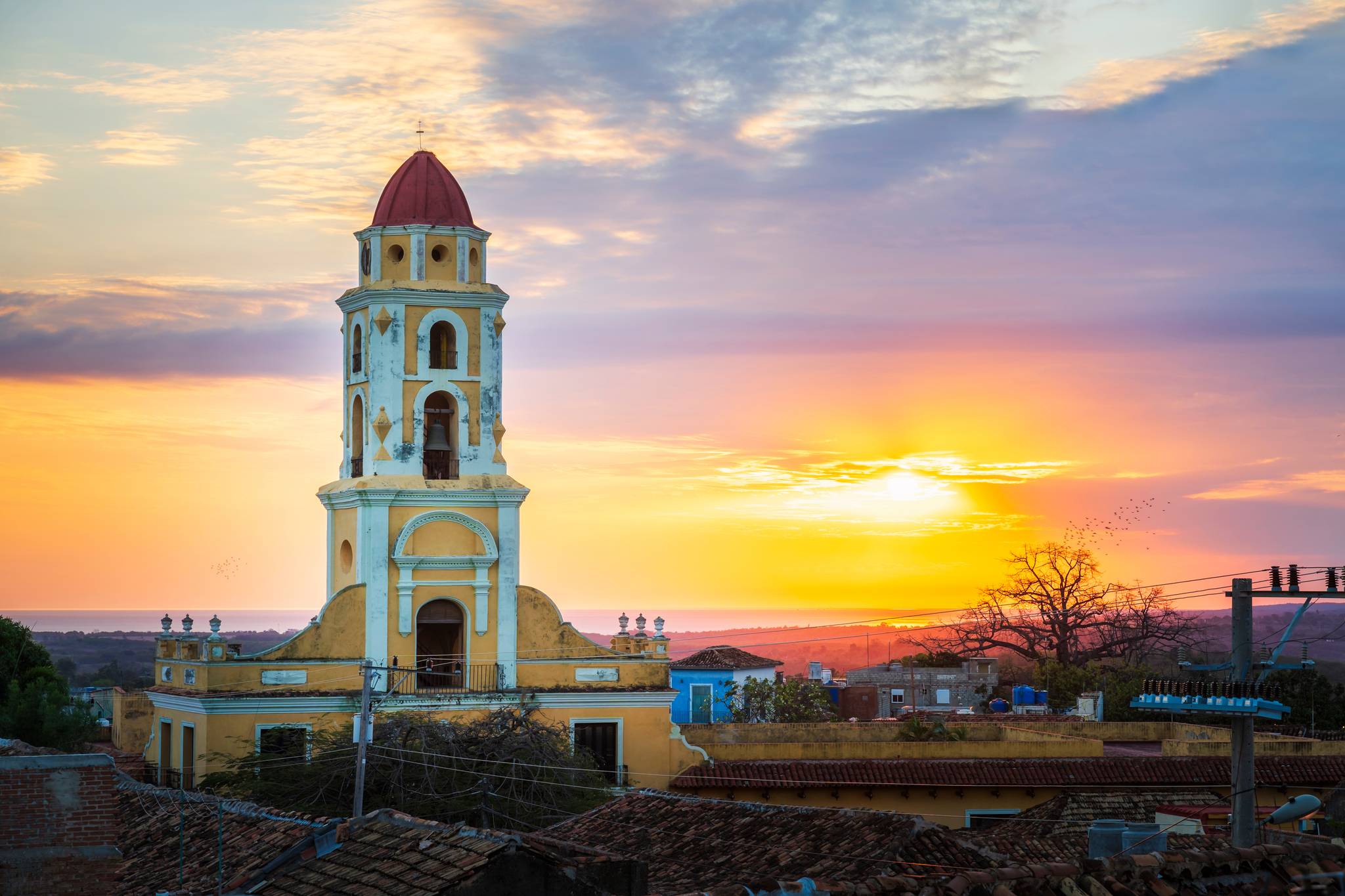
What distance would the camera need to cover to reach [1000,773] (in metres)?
39.8

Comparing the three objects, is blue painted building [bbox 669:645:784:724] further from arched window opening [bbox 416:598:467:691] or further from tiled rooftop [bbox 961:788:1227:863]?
tiled rooftop [bbox 961:788:1227:863]

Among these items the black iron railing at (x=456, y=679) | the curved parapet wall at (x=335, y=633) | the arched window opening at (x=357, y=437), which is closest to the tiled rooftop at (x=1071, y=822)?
the black iron railing at (x=456, y=679)

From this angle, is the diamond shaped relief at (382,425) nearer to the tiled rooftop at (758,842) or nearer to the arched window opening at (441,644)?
the arched window opening at (441,644)

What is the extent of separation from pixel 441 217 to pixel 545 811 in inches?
648

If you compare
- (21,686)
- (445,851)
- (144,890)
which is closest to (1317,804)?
(445,851)

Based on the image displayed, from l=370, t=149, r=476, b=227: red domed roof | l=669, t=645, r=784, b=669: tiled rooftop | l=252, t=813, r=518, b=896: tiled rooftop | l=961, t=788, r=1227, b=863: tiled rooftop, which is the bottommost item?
l=961, t=788, r=1227, b=863: tiled rooftop

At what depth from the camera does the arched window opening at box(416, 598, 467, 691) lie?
43562 mm

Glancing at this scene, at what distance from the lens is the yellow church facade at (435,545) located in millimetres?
42594

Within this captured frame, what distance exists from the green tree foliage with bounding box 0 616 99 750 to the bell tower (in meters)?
9.97

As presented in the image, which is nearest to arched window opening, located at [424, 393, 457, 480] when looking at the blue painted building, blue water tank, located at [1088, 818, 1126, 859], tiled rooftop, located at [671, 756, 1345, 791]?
tiled rooftop, located at [671, 756, 1345, 791]

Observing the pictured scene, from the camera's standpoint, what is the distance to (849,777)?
3956 centimetres

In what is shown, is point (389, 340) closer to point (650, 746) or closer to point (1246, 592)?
point (650, 746)

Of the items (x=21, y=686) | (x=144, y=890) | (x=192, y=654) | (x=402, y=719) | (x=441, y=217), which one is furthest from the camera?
(x=21, y=686)

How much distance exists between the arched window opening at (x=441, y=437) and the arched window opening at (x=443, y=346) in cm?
73
